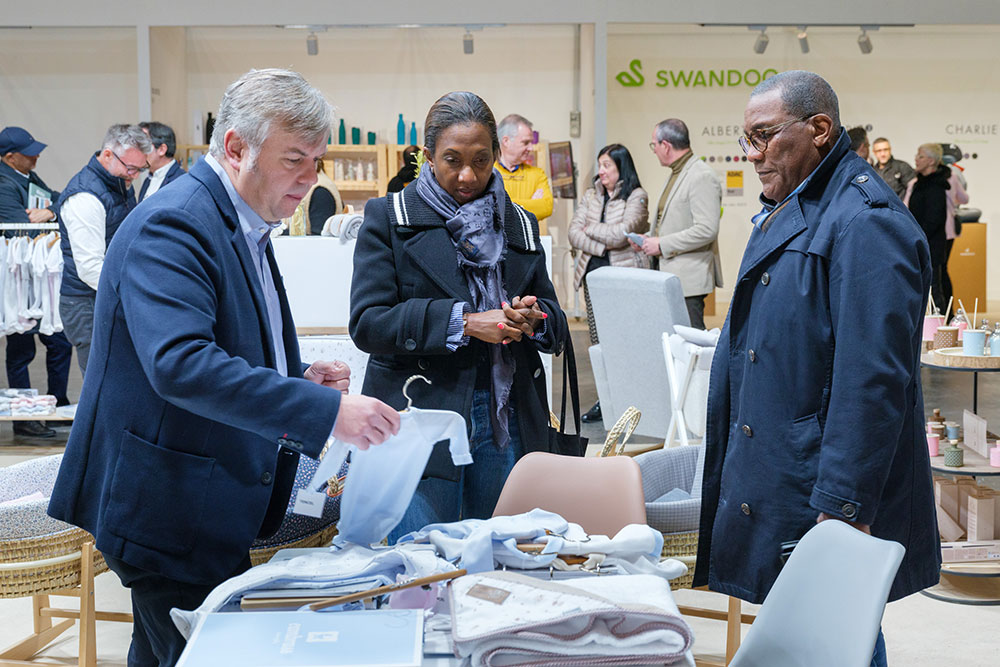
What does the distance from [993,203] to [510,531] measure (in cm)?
1359

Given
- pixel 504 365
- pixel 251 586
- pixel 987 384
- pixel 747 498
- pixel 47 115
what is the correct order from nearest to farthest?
pixel 251 586
pixel 747 498
pixel 504 365
pixel 987 384
pixel 47 115

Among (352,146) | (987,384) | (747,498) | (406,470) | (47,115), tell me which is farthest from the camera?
(47,115)

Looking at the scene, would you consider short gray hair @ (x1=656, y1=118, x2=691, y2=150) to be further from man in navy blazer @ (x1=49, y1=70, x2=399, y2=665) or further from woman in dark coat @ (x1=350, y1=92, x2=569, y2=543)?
man in navy blazer @ (x1=49, y1=70, x2=399, y2=665)

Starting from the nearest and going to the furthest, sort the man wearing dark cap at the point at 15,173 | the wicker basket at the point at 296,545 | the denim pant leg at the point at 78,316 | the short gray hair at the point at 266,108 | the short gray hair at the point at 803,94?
1. the short gray hair at the point at 266,108
2. the short gray hair at the point at 803,94
3. the wicker basket at the point at 296,545
4. the denim pant leg at the point at 78,316
5. the man wearing dark cap at the point at 15,173

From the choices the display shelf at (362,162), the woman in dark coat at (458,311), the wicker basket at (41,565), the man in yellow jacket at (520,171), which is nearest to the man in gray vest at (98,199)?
the man in yellow jacket at (520,171)

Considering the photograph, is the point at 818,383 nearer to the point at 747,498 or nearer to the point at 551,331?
the point at 747,498

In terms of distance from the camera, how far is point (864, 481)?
2.02 metres

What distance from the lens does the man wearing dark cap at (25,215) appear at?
670cm

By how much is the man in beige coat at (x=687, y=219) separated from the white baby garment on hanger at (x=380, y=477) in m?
4.60

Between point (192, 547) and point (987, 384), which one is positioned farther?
point (987, 384)

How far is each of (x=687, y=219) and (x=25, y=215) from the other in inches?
184

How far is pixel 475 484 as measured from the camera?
2525 millimetres

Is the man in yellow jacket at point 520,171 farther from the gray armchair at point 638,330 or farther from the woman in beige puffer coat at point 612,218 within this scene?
the gray armchair at point 638,330

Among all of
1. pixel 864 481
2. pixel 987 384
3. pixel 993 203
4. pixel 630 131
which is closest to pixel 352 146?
pixel 630 131
